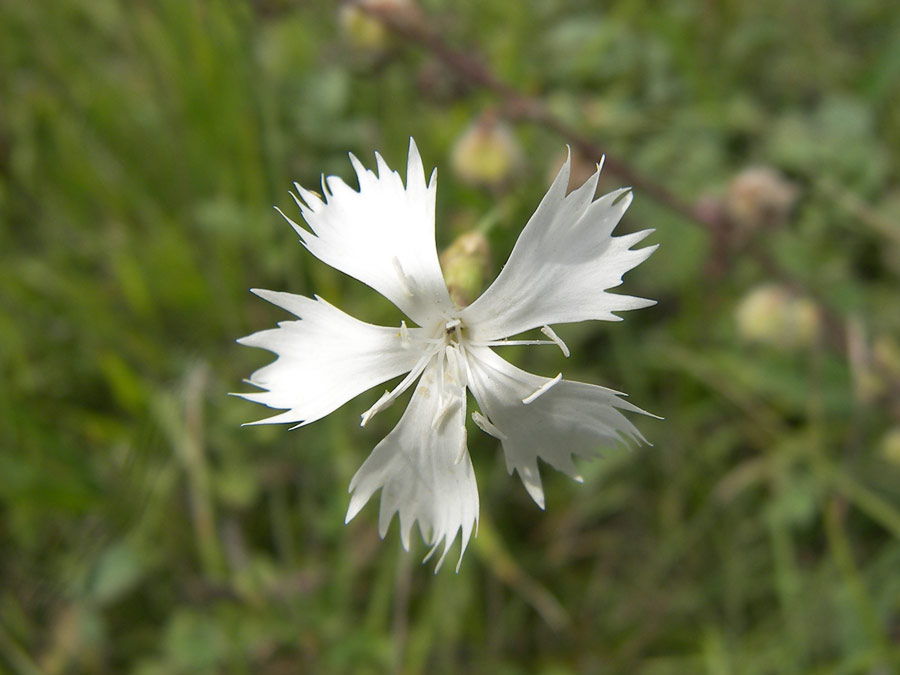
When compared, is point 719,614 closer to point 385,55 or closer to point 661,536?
point 661,536

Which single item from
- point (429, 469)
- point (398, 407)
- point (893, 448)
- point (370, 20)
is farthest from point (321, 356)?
point (893, 448)

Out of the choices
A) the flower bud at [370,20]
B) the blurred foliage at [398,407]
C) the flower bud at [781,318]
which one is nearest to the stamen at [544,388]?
the blurred foliage at [398,407]

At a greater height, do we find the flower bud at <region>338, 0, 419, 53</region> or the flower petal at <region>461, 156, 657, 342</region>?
the flower bud at <region>338, 0, 419, 53</region>

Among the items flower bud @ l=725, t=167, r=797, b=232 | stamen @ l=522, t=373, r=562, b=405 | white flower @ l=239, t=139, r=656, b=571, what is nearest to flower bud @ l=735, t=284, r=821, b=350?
flower bud @ l=725, t=167, r=797, b=232

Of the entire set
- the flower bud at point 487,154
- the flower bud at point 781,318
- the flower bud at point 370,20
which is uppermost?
the flower bud at point 370,20

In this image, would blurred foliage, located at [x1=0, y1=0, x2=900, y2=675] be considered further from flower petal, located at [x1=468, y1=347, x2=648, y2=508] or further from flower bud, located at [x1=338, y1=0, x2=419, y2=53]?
flower petal, located at [x1=468, y1=347, x2=648, y2=508]

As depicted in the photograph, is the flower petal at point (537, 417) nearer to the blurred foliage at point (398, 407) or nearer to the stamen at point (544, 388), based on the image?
the stamen at point (544, 388)
